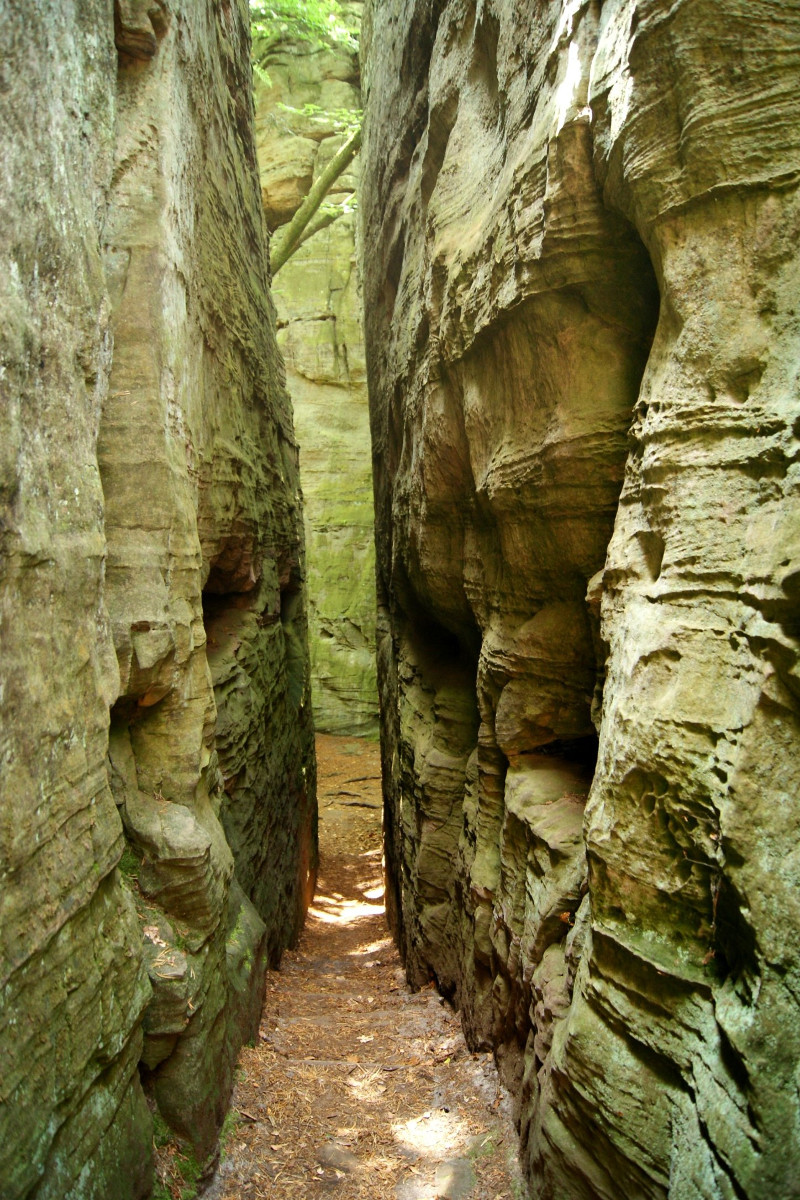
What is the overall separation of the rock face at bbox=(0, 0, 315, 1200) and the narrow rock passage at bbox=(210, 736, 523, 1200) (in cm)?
30

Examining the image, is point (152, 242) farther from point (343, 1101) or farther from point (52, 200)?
point (343, 1101)

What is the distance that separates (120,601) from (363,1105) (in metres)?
3.34

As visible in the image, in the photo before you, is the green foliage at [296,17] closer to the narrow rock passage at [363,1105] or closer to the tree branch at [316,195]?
the tree branch at [316,195]

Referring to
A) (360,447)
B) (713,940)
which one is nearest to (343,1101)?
(713,940)

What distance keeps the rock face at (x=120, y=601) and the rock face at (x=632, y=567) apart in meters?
1.85

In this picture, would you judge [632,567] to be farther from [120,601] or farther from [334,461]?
[334,461]

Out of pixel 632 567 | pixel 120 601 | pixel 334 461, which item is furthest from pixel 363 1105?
pixel 334 461

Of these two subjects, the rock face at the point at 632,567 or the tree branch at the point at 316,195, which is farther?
the tree branch at the point at 316,195

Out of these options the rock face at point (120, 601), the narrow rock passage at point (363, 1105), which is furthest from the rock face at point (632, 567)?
the rock face at point (120, 601)

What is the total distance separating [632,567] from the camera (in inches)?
130

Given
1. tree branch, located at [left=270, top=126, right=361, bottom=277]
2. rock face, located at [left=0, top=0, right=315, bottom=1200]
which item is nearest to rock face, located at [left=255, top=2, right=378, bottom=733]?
tree branch, located at [left=270, top=126, right=361, bottom=277]

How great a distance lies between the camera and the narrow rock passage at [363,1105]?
3656 millimetres

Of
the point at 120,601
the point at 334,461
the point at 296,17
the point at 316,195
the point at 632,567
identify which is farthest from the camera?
the point at 334,461

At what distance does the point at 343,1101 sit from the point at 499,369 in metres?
4.70
